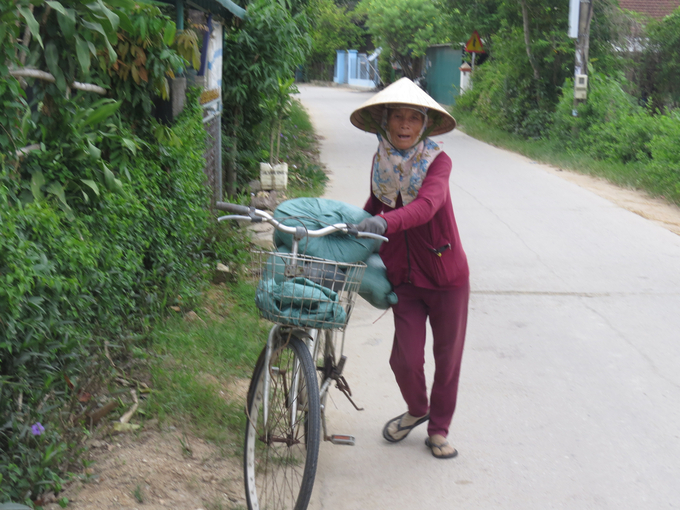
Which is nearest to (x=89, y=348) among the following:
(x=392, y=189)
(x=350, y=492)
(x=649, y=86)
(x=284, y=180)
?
(x=350, y=492)

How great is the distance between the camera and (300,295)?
8.54ft

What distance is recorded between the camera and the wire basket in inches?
103

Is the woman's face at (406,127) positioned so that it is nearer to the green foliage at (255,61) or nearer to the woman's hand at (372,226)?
the woman's hand at (372,226)

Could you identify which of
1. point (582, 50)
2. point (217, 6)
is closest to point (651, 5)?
point (582, 50)

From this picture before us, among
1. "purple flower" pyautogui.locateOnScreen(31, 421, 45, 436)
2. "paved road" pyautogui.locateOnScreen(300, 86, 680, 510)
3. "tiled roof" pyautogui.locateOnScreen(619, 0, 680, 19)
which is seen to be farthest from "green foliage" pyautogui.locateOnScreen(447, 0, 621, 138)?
"purple flower" pyautogui.locateOnScreen(31, 421, 45, 436)

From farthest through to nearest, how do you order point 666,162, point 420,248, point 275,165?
1. point 666,162
2. point 275,165
3. point 420,248

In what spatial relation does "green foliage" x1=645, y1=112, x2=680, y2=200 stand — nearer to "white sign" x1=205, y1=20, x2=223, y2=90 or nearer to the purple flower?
"white sign" x1=205, y1=20, x2=223, y2=90

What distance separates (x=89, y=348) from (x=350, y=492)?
1432 millimetres

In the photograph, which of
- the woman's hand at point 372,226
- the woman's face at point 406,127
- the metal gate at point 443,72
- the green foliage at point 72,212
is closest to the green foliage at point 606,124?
the woman's face at point 406,127

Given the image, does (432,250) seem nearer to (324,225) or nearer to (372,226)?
(324,225)

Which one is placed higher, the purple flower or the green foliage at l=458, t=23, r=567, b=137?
the green foliage at l=458, t=23, r=567, b=137

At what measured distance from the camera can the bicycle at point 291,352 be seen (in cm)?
265

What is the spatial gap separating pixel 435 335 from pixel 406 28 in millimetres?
32922

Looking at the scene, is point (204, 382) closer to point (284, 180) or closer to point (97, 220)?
point (97, 220)
